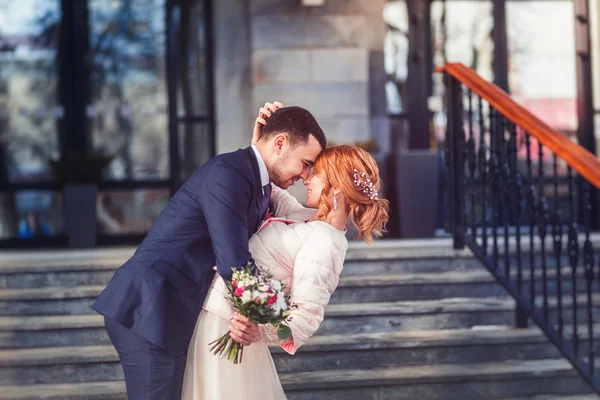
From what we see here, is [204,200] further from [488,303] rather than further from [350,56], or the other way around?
[350,56]

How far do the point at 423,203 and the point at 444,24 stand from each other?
1.97 meters

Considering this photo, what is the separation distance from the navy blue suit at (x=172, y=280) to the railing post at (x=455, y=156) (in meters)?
2.67

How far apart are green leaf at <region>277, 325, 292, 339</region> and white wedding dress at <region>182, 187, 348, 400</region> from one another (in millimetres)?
52

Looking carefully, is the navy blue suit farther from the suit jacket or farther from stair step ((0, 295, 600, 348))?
stair step ((0, 295, 600, 348))

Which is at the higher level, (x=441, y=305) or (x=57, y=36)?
(x=57, y=36)

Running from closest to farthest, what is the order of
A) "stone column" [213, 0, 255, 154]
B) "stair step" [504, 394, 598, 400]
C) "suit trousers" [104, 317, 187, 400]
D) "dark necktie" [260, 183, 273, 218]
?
"suit trousers" [104, 317, 187, 400] < "dark necktie" [260, 183, 273, 218] < "stair step" [504, 394, 598, 400] < "stone column" [213, 0, 255, 154]

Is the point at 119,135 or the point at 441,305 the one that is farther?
the point at 119,135

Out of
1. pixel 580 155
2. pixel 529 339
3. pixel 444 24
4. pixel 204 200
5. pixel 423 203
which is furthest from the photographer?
pixel 444 24

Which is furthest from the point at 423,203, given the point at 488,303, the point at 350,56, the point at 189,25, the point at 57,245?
the point at 57,245

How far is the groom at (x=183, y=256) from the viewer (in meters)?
2.46

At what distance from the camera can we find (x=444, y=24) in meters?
7.47

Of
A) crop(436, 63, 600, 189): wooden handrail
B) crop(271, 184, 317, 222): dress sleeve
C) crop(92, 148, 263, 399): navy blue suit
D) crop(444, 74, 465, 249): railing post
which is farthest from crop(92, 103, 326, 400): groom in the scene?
crop(444, 74, 465, 249): railing post

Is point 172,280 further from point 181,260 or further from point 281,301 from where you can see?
point 281,301

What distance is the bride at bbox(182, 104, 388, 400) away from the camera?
2510 mm
